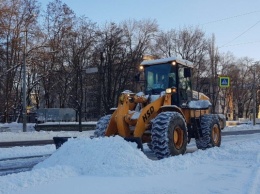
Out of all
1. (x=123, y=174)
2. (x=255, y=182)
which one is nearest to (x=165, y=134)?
(x=123, y=174)

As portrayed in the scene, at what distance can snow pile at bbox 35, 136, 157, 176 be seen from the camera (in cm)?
920

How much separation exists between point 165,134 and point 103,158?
254 centimetres

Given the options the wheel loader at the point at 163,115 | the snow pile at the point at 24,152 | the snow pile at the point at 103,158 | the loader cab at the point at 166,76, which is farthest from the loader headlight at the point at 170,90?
the snow pile at the point at 24,152

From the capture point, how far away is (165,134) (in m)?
11.4

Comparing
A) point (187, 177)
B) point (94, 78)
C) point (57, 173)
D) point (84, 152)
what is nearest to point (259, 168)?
point (187, 177)

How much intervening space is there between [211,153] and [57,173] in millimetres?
5845

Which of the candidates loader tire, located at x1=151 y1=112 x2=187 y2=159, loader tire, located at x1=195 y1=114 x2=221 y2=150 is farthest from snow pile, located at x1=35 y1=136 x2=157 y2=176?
loader tire, located at x1=195 y1=114 x2=221 y2=150

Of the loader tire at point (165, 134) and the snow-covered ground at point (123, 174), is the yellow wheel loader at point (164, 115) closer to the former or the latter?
the loader tire at point (165, 134)

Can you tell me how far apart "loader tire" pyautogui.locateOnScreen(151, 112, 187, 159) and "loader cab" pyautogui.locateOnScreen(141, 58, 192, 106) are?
1762 millimetres

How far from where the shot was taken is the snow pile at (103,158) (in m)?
9.20

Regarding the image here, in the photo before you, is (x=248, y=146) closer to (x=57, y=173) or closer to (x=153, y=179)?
(x=153, y=179)

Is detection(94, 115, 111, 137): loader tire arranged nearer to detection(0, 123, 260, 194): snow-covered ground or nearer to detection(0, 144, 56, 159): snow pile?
detection(0, 123, 260, 194): snow-covered ground

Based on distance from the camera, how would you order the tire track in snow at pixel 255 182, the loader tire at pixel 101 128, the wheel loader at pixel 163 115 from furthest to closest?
the loader tire at pixel 101 128, the wheel loader at pixel 163 115, the tire track in snow at pixel 255 182

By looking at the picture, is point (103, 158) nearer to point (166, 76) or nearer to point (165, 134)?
point (165, 134)
